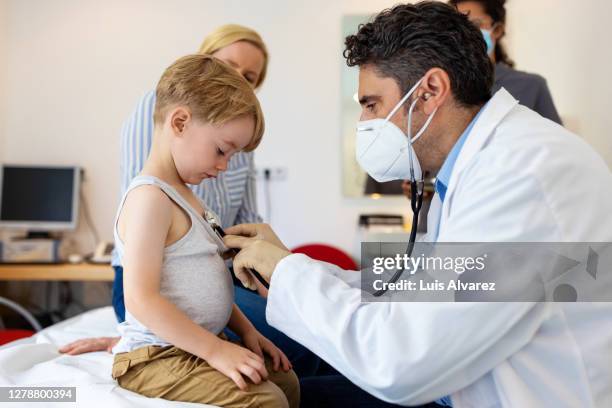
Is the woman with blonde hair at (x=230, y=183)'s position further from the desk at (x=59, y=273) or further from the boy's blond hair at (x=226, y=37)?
the desk at (x=59, y=273)

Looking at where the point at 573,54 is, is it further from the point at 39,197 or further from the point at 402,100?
the point at 39,197

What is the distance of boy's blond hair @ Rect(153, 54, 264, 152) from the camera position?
0.99 meters

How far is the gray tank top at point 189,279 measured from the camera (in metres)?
0.96

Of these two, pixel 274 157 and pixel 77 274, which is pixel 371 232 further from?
pixel 77 274

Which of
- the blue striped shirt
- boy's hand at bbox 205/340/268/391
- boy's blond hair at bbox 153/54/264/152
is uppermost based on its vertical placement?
boy's blond hair at bbox 153/54/264/152

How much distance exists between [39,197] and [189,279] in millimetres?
2745

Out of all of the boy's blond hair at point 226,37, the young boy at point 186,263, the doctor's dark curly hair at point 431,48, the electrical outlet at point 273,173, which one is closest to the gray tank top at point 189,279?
the young boy at point 186,263

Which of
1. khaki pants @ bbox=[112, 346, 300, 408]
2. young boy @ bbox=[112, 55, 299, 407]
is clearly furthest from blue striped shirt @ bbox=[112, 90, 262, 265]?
khaki pants @ bbox=[112, 346, 300, 408]

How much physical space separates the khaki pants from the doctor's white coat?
0.16 m

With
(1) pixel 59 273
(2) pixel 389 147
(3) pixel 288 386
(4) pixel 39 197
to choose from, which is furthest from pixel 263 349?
(4) pixel 39 197

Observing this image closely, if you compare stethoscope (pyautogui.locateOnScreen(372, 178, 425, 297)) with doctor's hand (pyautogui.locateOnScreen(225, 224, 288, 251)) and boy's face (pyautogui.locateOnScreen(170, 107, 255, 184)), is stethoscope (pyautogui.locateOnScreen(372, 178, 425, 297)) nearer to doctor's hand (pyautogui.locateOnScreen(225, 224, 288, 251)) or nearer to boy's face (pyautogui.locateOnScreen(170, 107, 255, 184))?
doctor's hand (pyautogui.locateOnScreen(225, 224, 288, 251))

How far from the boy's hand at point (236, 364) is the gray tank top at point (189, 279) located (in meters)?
0.09

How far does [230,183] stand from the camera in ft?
5.39

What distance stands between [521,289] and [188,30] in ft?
10.4
